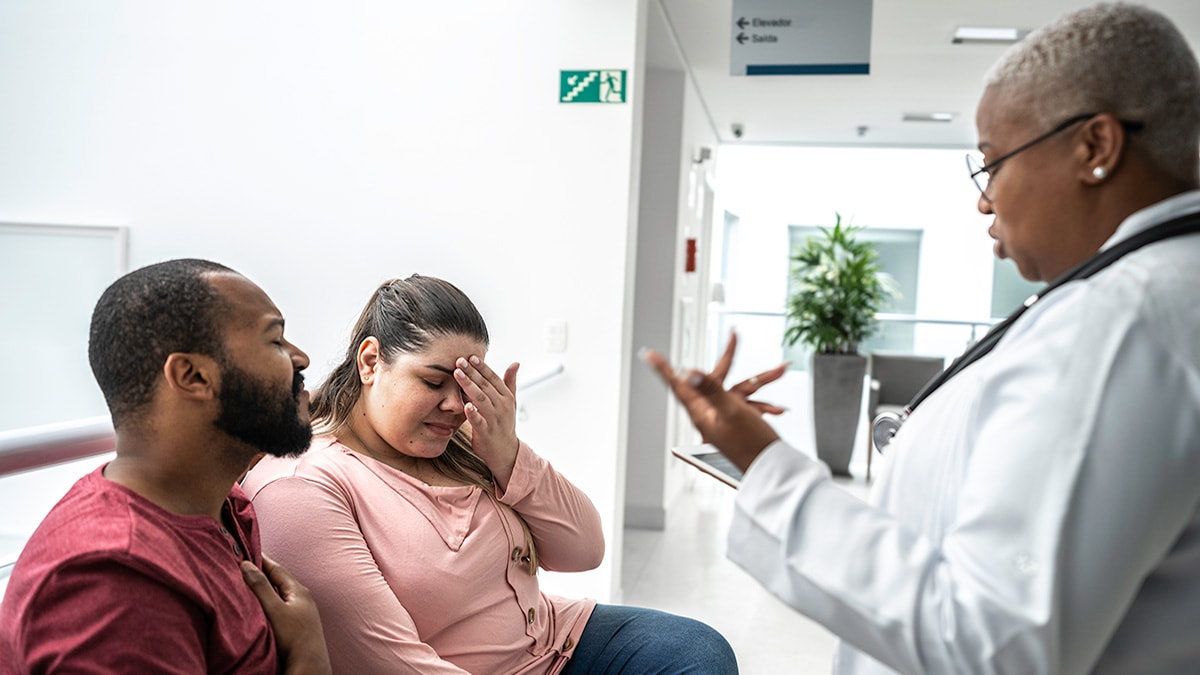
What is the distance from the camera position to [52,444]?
1168mm

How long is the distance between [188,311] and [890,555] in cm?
83

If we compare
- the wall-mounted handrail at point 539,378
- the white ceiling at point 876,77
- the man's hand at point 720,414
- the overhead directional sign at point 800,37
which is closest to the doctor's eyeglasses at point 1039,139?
the man's hand at point 720,414

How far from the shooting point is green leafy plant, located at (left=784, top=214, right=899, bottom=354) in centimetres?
719

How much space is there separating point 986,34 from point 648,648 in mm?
4336

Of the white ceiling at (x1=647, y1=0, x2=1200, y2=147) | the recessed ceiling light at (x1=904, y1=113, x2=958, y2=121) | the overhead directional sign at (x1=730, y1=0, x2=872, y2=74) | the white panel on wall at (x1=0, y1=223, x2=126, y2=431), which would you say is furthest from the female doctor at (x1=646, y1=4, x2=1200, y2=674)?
the recessed ceiling light at (x1=904, y1=113, x2=958, y2=121)

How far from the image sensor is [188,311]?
1105mm

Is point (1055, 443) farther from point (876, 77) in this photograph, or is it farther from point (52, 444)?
point (876, 77)

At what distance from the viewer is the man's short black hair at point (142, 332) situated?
3.54 ft

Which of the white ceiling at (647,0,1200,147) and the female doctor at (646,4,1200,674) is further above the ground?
the white ceiling at (647,0,1200,147)

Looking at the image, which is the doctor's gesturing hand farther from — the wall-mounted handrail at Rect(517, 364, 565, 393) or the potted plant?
the potted plant

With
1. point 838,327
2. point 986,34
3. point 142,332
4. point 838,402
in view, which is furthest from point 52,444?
point 838,327

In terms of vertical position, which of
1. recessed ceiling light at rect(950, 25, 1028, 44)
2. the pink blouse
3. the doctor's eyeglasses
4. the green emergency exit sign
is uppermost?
recessed ceiling light at rect(950, 25, 1028, 44)

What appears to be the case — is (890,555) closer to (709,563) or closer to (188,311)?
(188,311)

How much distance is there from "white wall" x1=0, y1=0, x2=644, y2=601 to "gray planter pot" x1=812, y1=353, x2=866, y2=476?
3.65 metres
